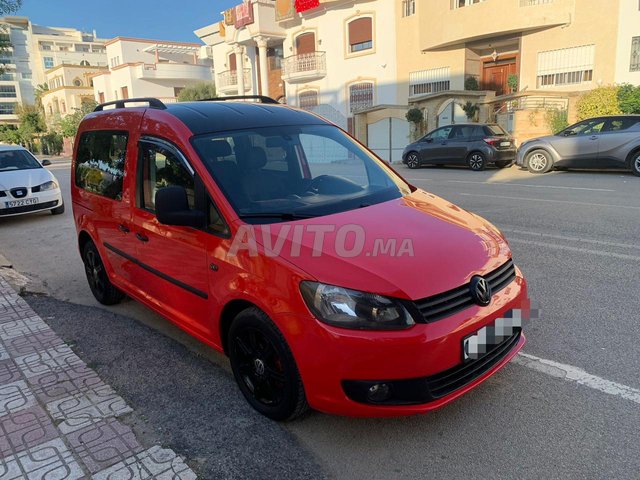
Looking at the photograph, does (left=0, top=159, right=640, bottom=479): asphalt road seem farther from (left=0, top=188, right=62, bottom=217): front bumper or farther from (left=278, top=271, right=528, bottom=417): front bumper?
(left=0, top=188, right=62, bottom=217): front bumper

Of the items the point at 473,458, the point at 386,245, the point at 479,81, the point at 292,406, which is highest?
the point at 479,81

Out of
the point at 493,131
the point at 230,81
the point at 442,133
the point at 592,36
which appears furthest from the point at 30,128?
the point at 592,36

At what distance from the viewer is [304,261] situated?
2.56 metres

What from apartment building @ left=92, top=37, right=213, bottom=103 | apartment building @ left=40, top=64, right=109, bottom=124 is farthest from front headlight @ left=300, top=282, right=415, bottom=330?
apartment building @ left=40, top=64, right=109, bottom=124

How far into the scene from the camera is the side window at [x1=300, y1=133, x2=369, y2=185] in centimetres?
376

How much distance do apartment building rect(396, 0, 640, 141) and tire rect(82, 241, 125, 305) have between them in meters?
17.9

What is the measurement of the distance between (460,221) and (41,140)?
212ft

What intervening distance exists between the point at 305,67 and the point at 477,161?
58.5 ft

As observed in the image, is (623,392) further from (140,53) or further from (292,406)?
(140,53)

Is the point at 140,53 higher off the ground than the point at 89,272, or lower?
higher

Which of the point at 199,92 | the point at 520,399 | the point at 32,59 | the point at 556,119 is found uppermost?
the point at 32,59

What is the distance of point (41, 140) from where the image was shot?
57406 millimetres

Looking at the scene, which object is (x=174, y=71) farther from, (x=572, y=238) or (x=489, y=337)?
(x=489, y=337)

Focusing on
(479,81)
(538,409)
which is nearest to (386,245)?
(538,409)
